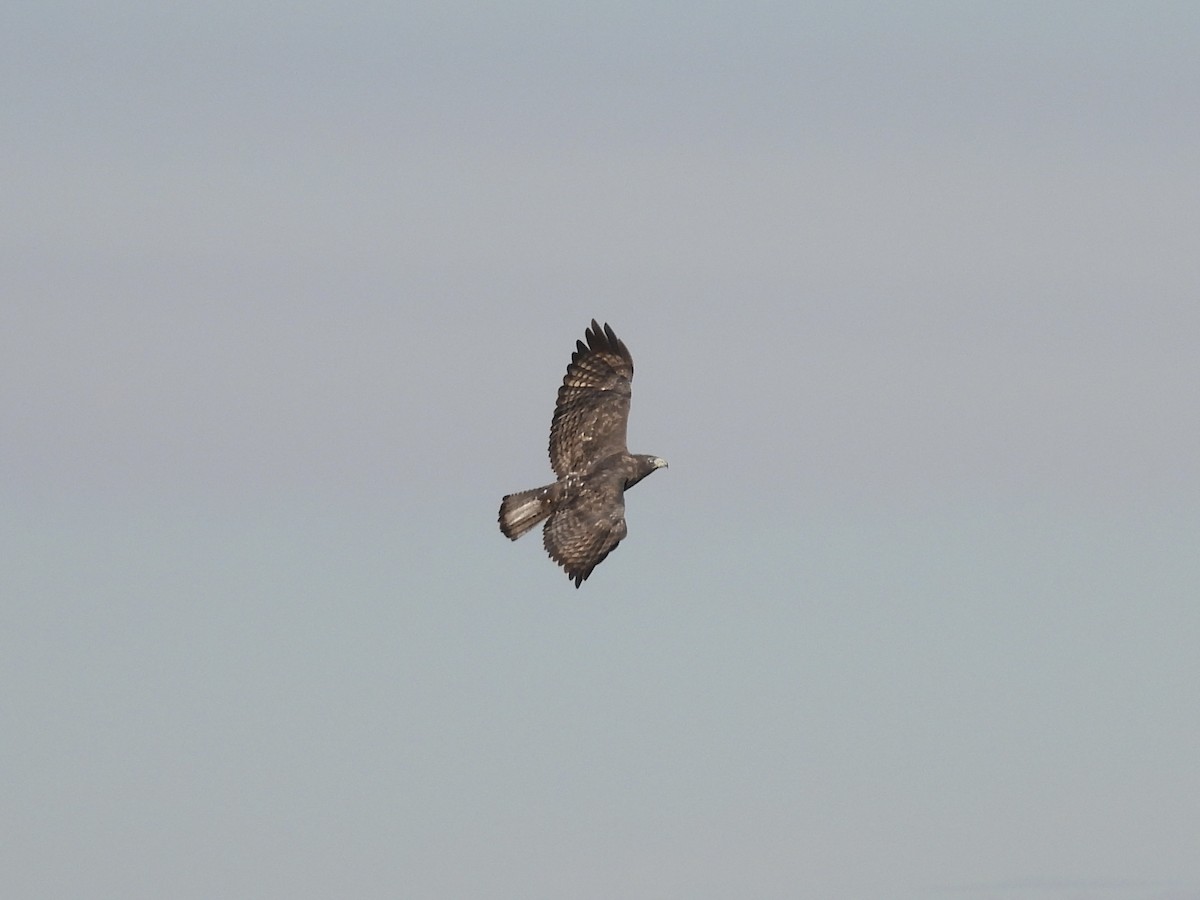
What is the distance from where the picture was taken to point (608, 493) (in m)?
44.5

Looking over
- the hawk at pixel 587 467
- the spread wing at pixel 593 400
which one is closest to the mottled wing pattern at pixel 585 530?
the hawk at pixel 587 467

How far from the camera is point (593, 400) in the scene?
47531mm

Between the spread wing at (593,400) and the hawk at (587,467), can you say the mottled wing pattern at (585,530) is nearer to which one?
the hawk at (587,467)

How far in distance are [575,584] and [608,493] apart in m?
3.31

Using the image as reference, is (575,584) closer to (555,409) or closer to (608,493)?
(608,493)

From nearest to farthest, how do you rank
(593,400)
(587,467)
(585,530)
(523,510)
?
(585,530) → (523,510) → (587,467) → (593,400)

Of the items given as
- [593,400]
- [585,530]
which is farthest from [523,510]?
[593,400]

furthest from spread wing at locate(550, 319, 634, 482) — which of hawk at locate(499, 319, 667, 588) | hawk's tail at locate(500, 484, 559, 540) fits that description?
hawk's tail at locate(500, 484, 559, 540)

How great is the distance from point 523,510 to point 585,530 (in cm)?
181

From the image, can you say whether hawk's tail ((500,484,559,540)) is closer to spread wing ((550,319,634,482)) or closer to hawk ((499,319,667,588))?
hawk ((499,319,667,588))

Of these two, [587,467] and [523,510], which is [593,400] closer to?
[587,467]

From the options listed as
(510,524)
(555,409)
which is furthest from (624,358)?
(510,524)

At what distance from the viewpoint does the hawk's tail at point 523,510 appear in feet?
146

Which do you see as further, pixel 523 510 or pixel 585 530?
pixel 523 510
